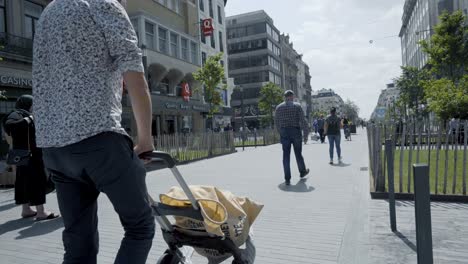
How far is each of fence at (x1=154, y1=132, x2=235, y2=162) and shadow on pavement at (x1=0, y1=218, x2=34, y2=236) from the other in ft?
24.9

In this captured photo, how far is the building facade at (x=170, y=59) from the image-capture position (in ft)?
94.7

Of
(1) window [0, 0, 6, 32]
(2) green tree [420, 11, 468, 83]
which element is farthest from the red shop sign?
(2) green tree [420, 11, 468, 83]

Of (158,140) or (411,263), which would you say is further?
(158,140)

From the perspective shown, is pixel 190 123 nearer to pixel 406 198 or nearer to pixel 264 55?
pixel 406 198

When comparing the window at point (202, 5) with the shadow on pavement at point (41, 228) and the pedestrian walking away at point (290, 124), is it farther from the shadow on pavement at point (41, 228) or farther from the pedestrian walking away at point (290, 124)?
the shadow on pavement at point (41, 228)

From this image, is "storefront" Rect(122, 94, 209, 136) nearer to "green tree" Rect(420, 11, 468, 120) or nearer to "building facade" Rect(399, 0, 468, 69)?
"green tree" Rect(420, 11, 468, 120)

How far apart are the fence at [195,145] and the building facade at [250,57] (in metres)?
52.4

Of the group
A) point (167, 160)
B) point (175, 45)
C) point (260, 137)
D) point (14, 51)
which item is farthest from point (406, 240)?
point (175, 45)

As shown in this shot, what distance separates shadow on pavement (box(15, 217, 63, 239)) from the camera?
187 inches

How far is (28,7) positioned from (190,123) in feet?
63.6

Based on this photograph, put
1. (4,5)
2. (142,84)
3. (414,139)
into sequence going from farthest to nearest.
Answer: (4,5) → (414,139) → (142,84)

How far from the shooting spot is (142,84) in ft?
6.56

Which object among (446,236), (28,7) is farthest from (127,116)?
(446,236)

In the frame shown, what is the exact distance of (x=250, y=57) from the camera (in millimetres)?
75000
